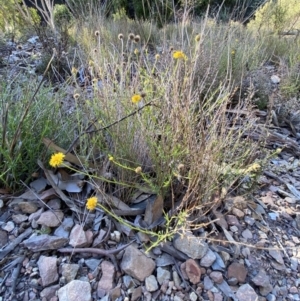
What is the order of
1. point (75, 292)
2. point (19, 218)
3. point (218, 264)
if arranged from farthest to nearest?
point (19, 218) < point (218, 264) < point (75, 292)

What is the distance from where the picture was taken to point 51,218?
44.8 inches

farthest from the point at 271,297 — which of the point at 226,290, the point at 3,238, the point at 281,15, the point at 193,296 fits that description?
the point at 281,15

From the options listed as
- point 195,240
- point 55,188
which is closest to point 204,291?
point 195,240

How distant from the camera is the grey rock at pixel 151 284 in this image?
3.21 feet

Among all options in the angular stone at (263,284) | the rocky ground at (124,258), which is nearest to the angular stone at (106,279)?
the rocky ground at (124,258)

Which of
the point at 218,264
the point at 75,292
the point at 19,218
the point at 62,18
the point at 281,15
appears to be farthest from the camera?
the point at 281,15

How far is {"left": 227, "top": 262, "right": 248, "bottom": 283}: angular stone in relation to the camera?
1020 mm

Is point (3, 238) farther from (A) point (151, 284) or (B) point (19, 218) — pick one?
(A) point (151, 284)

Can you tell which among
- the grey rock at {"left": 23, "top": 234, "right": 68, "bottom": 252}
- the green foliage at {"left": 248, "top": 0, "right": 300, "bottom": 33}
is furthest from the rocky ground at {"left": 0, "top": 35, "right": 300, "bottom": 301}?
the green foliage at {"left": 248, "top": 0, "right": 300, "bottom": 33}

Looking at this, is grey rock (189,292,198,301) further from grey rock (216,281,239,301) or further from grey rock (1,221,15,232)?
grey rock (1,221,15,232)

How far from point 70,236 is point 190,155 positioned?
0.52 metres

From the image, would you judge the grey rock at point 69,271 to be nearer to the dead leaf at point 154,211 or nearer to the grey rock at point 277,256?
the dead leaf at point 154,211

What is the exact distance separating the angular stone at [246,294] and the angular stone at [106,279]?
41 cm

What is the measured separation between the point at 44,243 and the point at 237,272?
67cm
